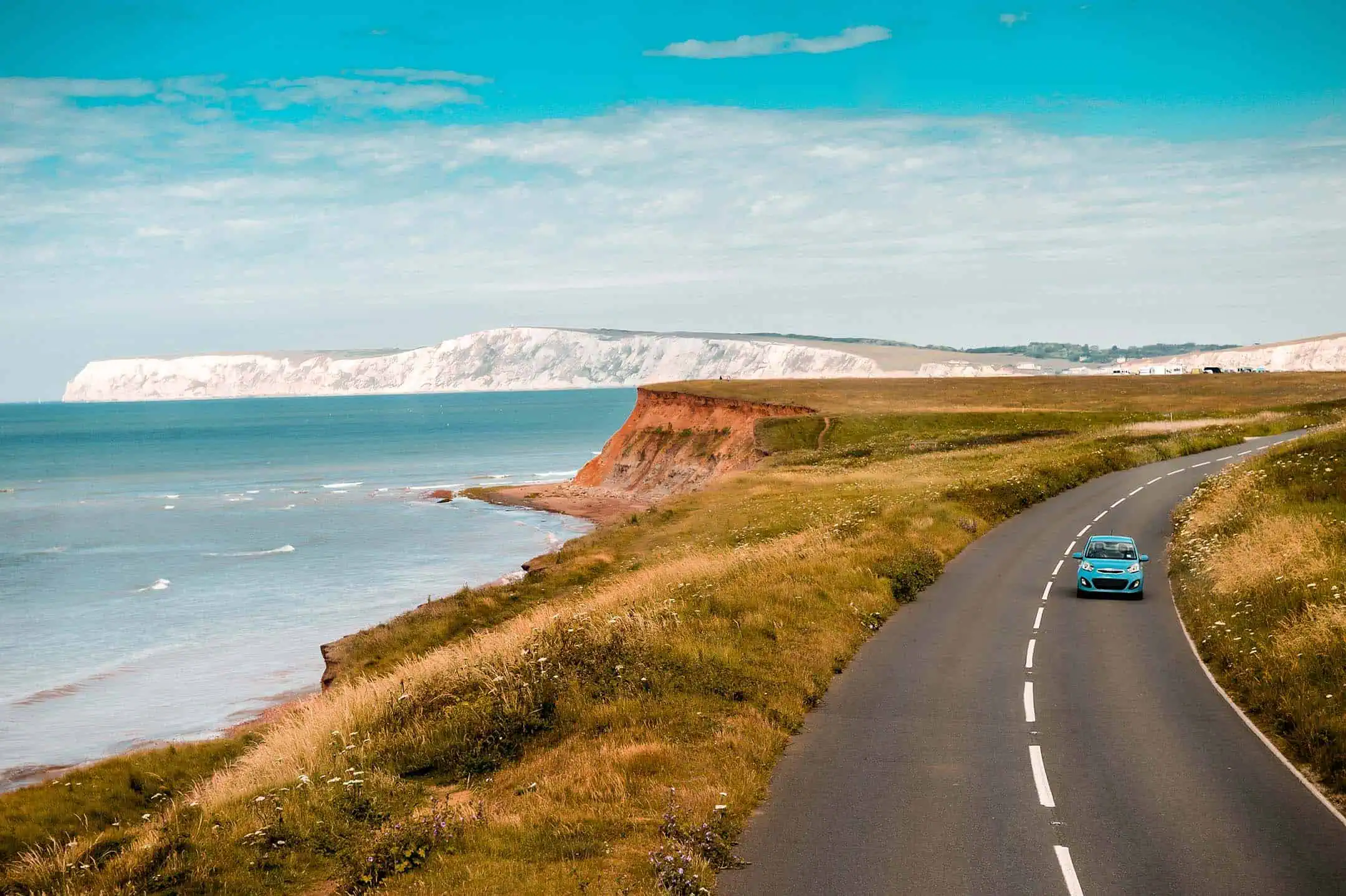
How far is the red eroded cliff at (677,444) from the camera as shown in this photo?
8438 cm

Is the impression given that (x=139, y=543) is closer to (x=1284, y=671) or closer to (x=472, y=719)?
(x=472, y=719)

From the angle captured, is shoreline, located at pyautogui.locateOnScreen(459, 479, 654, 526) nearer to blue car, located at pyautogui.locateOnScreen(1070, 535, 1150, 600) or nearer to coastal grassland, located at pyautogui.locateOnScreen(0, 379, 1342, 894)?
blue car, located at pyautogui.locateOnScreen(1070, 535, 1150, 600)

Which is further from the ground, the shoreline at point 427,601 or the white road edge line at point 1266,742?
the white road edge line at point 1266,742

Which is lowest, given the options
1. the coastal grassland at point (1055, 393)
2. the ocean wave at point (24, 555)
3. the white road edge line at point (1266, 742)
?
the ocean wave at point (24, 555)

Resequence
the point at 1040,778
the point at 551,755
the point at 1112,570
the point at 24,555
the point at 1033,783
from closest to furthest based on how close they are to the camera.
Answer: the point at 1033,783 → the point at 1040,778 → the point at 551,755 → the point at 1112,570 → the point at 24,555

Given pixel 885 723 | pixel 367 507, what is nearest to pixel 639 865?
pixel 885 723

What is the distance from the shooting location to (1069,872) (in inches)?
384

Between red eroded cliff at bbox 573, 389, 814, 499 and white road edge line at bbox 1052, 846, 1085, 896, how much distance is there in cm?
6613

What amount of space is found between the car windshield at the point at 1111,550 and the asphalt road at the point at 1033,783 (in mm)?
3778

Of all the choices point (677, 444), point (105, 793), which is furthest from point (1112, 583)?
point (677, 444)

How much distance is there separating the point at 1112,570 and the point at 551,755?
17.5 metres

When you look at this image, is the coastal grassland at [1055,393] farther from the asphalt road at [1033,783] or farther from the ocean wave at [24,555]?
the asphalt road at [1033,783]

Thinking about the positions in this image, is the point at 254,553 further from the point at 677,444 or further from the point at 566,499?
the point at 677,444

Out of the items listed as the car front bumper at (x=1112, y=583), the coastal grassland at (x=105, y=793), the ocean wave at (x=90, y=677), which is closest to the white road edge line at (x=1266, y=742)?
the car front bumper at (x=1112, y=583)
